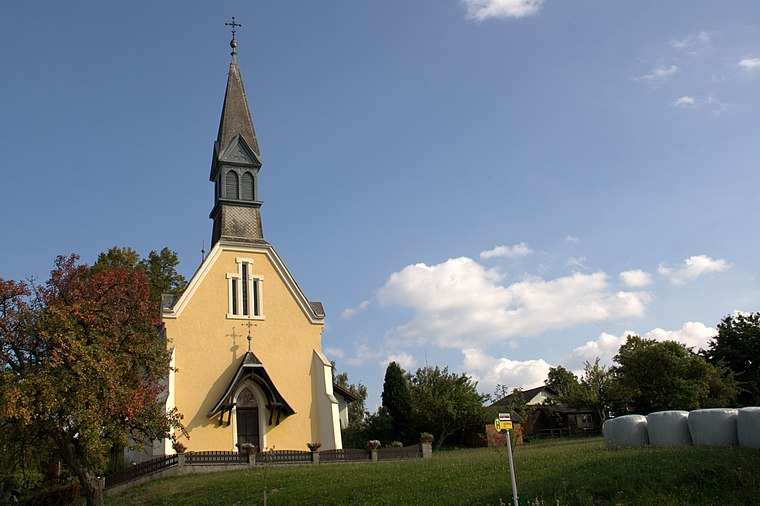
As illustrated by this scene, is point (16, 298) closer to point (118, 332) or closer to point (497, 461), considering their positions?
point (118, 332)

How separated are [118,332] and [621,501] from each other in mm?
15814

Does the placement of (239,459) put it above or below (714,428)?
below

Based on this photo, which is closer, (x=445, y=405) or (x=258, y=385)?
(x=258, y=385)

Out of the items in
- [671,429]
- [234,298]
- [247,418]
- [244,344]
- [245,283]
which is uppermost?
[245,283]

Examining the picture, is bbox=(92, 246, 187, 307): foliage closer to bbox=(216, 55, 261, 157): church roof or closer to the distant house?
bbox=(216, 55, 261, 157): church roof

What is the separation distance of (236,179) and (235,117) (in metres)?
4.66

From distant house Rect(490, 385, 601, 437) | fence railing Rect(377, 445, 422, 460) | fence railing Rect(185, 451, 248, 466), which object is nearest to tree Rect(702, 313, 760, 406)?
distant house Rect(490, 385, 601, 437)

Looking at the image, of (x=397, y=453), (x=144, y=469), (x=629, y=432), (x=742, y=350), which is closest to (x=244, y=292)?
(x=144, y=469)

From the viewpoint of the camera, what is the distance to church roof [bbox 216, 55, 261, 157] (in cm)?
3912

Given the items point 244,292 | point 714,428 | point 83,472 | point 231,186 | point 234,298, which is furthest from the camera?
point 231,186

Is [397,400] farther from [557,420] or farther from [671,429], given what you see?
[671,429]

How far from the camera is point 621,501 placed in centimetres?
1470

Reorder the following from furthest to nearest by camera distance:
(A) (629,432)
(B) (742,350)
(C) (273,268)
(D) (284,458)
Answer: (B) (742,350) → (C) (273,268) → (D) (284,458) → (A) (629,432)

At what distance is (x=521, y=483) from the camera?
16.9 meters
